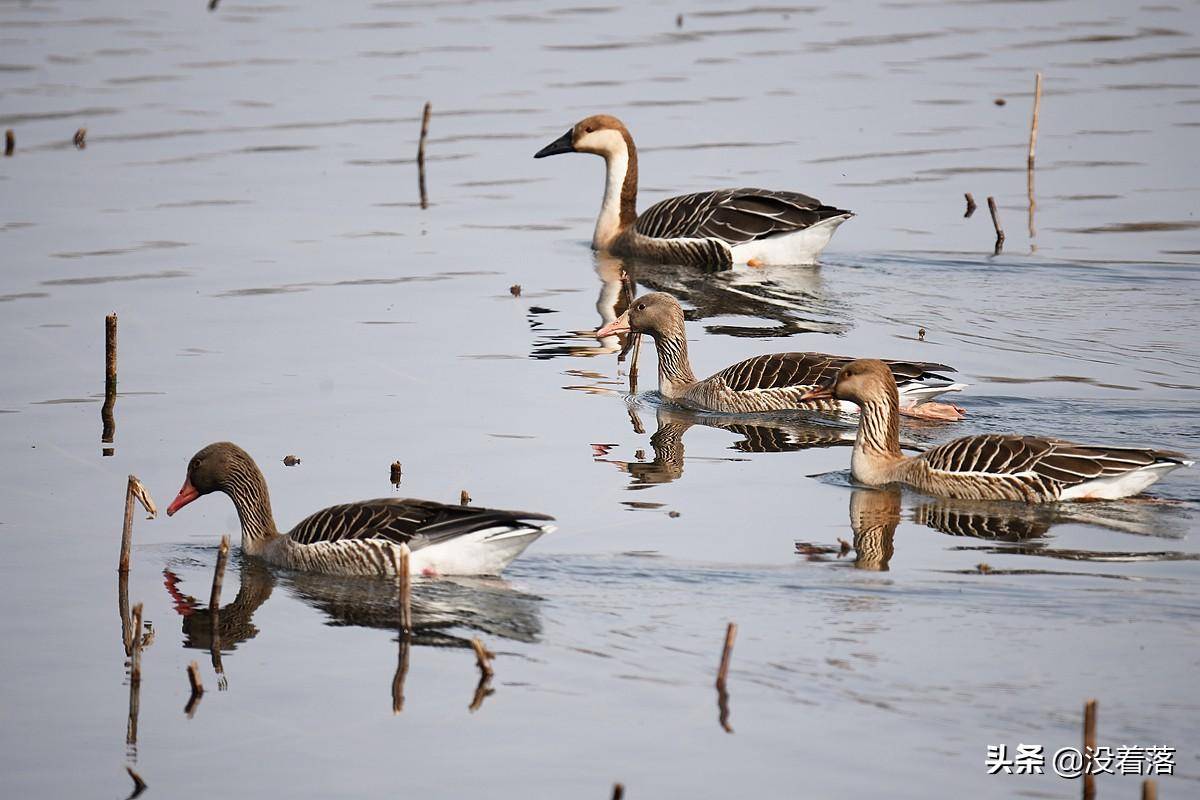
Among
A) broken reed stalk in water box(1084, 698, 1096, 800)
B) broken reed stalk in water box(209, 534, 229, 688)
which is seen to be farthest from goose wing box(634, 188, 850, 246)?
broken reed stalk in water box(1084, 698, 1096, 800)

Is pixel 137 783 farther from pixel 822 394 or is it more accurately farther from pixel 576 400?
pixel 576 400

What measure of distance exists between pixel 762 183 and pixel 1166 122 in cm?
698

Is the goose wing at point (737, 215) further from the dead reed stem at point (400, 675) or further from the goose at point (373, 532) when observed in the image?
the dead reed stem at point (400, 675)

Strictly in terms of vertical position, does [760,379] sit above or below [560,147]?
below

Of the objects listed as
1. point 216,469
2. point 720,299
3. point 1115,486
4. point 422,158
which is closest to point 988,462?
point 1115,486

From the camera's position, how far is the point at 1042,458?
1225cm

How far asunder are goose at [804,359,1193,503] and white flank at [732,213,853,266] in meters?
7.61

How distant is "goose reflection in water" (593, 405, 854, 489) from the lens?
13.7 meters

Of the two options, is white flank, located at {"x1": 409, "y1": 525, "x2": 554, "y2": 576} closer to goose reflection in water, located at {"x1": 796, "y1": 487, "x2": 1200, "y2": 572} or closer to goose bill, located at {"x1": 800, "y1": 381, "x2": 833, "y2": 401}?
goose reflection in water, located at {"x1": 796, "y1": 487, "x2": 1200, "y2": 572}

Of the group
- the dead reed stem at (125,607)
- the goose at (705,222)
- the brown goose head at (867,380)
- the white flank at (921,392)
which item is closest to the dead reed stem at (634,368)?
the white flank at (921,392)

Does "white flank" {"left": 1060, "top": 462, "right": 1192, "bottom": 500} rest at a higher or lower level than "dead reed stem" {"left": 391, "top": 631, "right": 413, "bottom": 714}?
higher

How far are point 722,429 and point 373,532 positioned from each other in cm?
494

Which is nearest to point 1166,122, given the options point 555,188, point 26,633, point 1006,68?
point 1006,68

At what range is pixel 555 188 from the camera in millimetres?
26719
